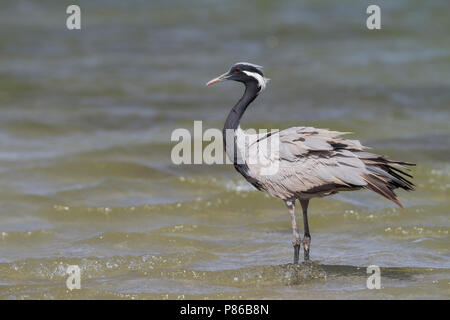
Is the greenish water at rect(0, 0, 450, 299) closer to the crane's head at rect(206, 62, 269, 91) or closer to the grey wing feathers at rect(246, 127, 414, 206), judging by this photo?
the grey wing feathers at rect(246, 127, 414, 206)

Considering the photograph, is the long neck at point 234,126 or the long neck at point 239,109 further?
the long neck at point 239,109

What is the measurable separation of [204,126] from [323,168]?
7451 millimetres

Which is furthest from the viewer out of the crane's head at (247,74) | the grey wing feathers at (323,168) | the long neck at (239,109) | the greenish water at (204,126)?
the crane's head at (247,74)

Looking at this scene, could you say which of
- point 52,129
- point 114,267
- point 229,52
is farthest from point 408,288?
point 229,52

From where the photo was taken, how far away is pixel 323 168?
28.6 feet

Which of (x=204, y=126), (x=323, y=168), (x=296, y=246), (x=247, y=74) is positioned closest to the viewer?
(x=323, y=168)

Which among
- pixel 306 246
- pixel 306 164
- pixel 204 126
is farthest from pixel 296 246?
pixel 204 126

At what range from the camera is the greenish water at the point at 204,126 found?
9008mm

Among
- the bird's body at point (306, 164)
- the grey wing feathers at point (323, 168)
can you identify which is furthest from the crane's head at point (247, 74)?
the grey wing feathers at point (323, 168)

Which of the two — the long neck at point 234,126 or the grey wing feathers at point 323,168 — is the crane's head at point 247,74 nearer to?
the long neck at point 234,126

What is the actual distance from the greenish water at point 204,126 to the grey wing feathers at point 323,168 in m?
0.91

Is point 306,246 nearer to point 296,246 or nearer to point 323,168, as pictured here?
point 296,246
